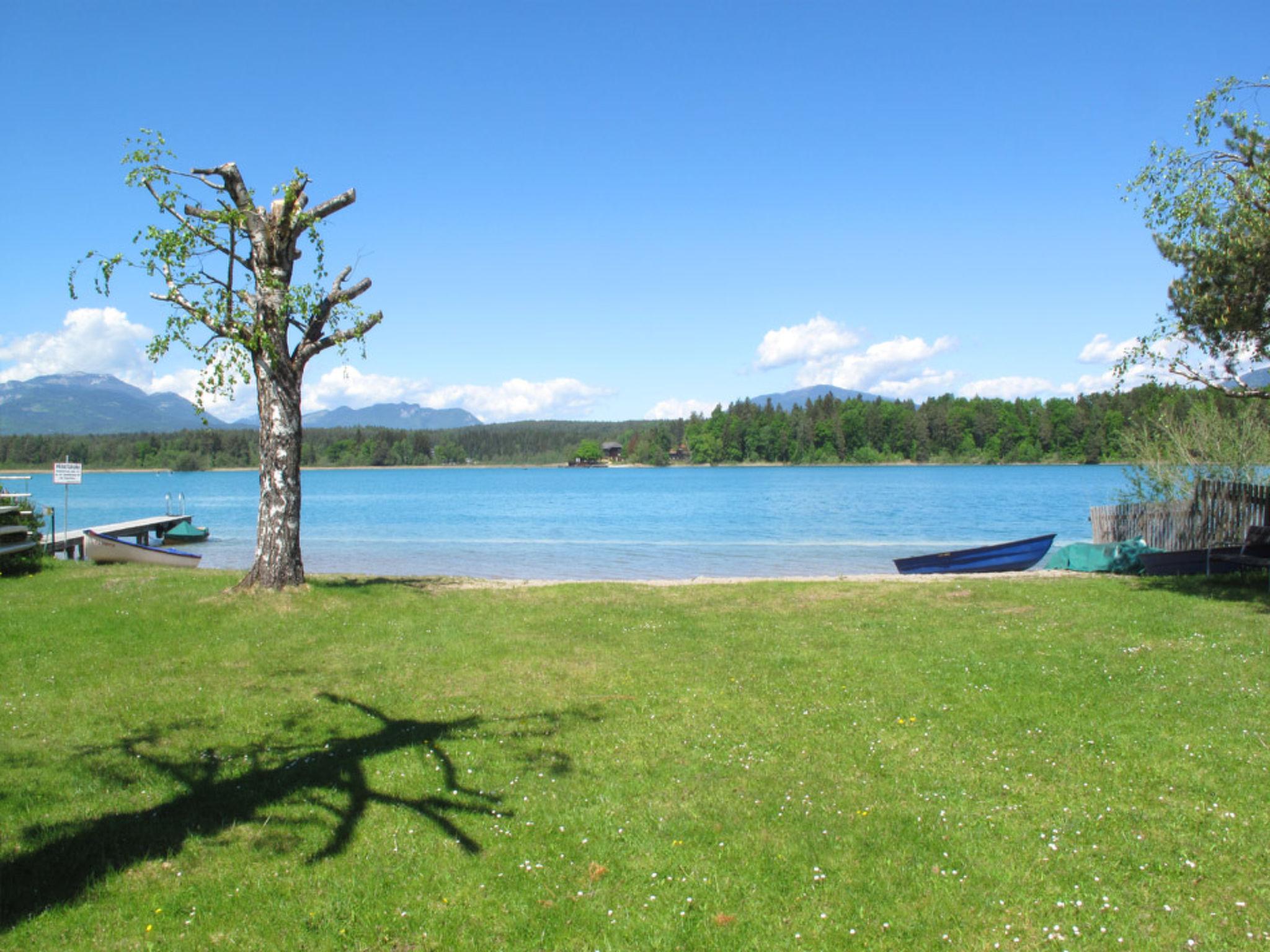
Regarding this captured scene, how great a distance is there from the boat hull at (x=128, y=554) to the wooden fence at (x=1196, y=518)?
28.9 meters

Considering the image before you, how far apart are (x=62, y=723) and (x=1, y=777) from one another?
156cm

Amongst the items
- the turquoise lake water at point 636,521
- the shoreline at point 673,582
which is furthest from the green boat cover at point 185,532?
the shoreline at point 673,582

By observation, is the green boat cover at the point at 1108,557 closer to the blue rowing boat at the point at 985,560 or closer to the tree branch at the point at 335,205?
the blue rowing boat at the point at 985,560

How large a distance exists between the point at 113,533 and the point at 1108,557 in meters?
38.3

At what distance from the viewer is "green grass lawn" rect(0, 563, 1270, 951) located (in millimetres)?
4977

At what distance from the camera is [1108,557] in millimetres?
21047

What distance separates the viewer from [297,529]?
631 inches

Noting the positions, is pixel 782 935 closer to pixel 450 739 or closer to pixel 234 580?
pixel 450 739

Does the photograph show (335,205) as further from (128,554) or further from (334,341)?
(128,554)

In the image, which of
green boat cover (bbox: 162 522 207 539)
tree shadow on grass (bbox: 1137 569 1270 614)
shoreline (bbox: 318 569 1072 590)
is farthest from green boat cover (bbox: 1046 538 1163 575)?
green boat cover (bbox: 162 522 207 539)

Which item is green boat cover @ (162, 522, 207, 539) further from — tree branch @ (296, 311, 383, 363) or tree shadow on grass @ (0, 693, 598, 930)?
tree shadow on grass @ (0, 693, 598, 930)

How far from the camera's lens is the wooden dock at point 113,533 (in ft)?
91.7

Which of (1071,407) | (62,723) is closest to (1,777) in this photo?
(62,723)

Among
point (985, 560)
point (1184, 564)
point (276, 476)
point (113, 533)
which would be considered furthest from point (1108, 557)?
point (113, 533)
